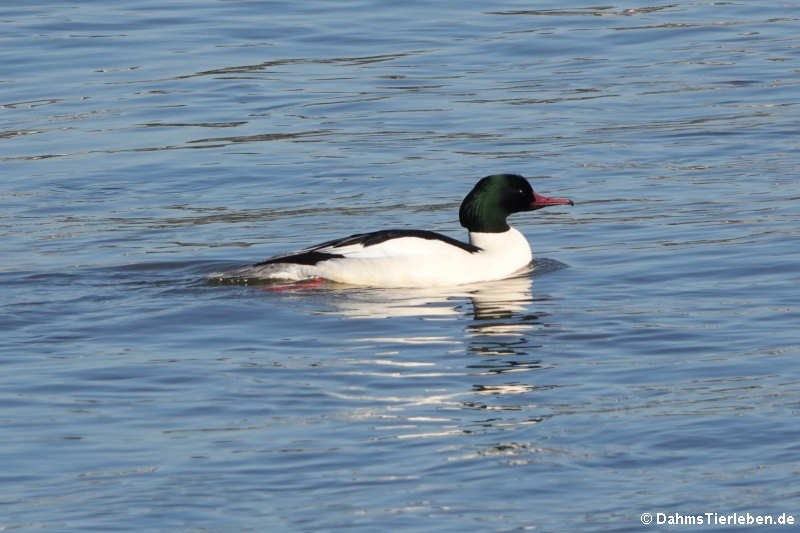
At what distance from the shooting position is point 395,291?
46.4ft

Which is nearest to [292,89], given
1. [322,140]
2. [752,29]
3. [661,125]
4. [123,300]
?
[322,140]

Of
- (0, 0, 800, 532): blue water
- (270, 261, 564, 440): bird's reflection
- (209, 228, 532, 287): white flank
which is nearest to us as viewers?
(0, 0, 800, 532): blue water

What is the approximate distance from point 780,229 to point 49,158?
810cm

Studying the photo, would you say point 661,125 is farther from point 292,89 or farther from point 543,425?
point 543,425

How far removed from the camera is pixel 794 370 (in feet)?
35.5

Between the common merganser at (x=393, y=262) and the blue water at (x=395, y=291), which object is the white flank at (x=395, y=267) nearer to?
the common merganser at (x=393, y=262)

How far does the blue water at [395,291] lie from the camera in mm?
8938

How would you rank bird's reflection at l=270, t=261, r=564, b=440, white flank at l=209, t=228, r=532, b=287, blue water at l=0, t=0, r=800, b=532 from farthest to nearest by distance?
white flank at l=209, t=228, r=532, b=287
bird's reflection at l=270, t=261, r=564, b=440
blue water at l=0, t=0, r=800, b=532

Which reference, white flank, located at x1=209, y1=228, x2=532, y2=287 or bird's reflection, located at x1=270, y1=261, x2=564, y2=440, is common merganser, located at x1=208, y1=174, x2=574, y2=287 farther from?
bird's reflection, located at x1=270, y1=261, x2=564, y2=440

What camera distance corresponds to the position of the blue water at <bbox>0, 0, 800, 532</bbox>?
894 centimetres

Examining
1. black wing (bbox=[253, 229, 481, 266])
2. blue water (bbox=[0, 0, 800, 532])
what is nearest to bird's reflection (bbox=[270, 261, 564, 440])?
blue water (bbox=[0, 0, 800, 532])

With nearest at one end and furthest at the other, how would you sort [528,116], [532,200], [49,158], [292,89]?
[532,200], [49,158], [528,116], [292,89]

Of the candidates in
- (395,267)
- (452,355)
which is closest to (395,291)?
(395,267)

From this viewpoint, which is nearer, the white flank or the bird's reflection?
the bird's reflection
